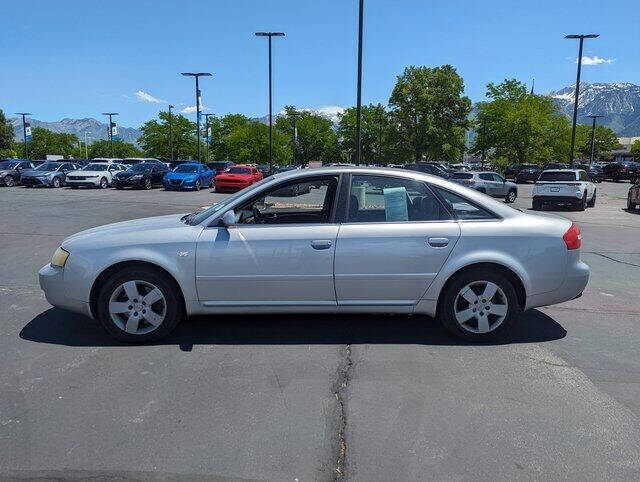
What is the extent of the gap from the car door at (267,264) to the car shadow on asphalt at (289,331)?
41cm

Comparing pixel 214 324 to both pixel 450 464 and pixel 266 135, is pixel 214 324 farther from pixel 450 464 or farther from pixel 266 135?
pixel 266 135

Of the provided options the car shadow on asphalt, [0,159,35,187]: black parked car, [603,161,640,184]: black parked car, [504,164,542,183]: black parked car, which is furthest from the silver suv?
[603,161,640,184]: black parked car

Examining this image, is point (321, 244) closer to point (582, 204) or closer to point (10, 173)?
point (582, 204)

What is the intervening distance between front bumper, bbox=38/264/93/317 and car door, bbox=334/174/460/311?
2206 mm

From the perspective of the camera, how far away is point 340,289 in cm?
457

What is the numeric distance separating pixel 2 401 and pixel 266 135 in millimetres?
76579

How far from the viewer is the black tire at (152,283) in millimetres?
4535

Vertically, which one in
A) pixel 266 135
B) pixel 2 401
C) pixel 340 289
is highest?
pixel 266 135

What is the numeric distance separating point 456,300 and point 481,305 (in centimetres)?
22

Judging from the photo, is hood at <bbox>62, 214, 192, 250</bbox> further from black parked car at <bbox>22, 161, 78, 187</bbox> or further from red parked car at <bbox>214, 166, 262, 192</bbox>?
black parked car at <bbox>22, 161, 78, 187</bbox>

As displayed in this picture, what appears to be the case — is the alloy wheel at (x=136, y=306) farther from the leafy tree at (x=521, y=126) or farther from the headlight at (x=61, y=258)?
the leafy tree at (x=521, y=126)

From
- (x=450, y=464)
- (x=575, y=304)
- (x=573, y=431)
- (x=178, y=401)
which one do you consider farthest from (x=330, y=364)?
(x=575, y=304)

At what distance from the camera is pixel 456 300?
15.3 ft

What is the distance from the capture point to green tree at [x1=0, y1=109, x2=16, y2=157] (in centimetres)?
8738
